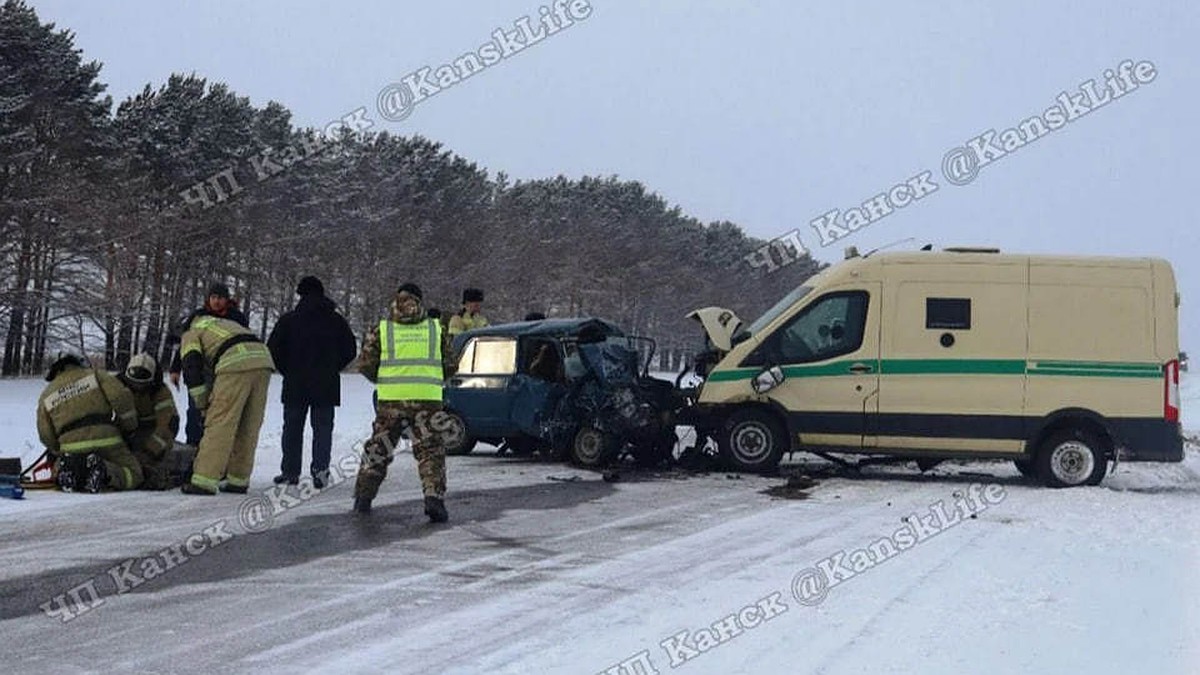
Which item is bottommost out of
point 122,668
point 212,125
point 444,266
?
point 122,668

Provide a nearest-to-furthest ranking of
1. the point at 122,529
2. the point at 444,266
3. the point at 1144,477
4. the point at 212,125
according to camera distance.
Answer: the point at 122,529 → the point at 1144,477 → the point at 212,125 → the point at 444,266

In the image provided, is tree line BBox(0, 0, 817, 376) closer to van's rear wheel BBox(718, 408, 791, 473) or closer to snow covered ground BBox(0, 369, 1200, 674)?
van's rear wheel BBox(718, 408, 791, 473)

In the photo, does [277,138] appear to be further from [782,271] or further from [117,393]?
[782,271]

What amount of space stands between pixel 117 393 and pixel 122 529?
6.89 feet

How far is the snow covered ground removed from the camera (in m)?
5.10

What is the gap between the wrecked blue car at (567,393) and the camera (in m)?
13.2

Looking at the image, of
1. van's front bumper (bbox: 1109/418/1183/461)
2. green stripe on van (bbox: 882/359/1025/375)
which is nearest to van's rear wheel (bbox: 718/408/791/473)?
green stripe on van (bbox: 882/359/1025/375)

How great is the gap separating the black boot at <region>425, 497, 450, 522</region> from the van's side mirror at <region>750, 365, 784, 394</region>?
4783 mm

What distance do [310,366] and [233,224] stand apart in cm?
Answer: 3212

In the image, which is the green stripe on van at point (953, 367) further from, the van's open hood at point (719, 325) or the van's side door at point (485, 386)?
the van's side door at point (485, 386)

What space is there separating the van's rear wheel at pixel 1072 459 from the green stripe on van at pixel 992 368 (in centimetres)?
65

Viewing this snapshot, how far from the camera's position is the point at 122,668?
15.7 feet

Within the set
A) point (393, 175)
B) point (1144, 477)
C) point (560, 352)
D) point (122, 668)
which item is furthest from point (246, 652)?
point (393, 175)

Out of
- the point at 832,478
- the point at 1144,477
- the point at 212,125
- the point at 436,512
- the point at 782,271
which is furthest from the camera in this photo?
the point at 782,271
